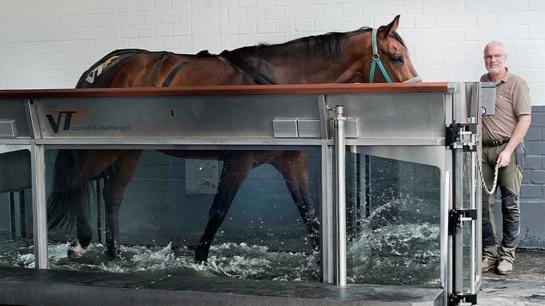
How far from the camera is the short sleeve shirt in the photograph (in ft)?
21.0

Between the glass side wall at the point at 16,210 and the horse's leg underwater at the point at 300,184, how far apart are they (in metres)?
1.21

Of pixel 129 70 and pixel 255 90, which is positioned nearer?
pixel 255 90

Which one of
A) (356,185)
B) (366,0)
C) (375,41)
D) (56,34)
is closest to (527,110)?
(375,41)

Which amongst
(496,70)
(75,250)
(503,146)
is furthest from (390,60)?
(75,250)

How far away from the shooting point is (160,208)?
12.9 feet

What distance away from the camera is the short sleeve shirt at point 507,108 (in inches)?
251

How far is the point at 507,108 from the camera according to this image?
644 cm

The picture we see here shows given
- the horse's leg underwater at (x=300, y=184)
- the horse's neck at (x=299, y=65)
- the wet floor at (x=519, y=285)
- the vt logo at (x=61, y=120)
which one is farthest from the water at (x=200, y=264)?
the horse's neck at (x=299, y=65)

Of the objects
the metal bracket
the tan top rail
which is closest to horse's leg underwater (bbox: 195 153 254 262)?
the tan top rail

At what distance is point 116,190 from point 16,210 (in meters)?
0.53

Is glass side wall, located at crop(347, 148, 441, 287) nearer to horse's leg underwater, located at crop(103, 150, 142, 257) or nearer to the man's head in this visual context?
horse's leg underwater, located at crop(103, 150, 142, 257)

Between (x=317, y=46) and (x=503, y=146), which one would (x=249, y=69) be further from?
(x=503, y=146)

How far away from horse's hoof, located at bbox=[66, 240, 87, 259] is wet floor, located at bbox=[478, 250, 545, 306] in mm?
2367

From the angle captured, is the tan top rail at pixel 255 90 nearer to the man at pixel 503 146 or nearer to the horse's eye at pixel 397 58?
the horse's eye at pixel 397 58
